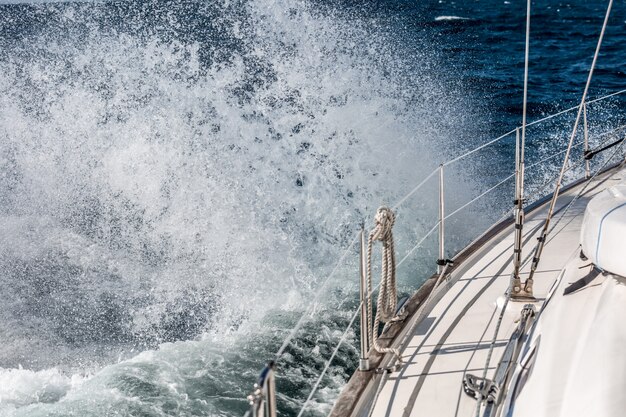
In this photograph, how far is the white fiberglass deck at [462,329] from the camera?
2.83m

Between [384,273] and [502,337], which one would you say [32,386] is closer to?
[384,273]

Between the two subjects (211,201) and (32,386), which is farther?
(211,201)

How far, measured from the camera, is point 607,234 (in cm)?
251

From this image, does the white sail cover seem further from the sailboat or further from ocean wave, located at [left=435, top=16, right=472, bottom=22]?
ocean wave, located at [left=435, top=16, right=472, bottom=22]

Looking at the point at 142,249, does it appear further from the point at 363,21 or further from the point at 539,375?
the point at 363,21

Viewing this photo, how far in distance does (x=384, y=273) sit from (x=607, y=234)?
1.15 meters

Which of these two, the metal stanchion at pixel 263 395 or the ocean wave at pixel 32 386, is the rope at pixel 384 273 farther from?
the ocean wave at pixel 32 386

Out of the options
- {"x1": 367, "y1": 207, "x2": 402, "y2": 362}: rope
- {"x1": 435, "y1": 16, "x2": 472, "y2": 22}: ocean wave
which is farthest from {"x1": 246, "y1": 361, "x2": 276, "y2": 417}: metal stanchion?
{"x1": 435, "y1": 16, "x2": 472, "y2": 22}: ocean wave

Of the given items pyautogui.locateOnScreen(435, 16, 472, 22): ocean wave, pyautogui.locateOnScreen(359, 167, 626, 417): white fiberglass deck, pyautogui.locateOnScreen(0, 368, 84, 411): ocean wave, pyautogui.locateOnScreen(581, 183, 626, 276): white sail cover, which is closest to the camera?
pyautogui.locateOnScreen(581, 183, 626, 276): white sail cover

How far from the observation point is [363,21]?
2575 cm

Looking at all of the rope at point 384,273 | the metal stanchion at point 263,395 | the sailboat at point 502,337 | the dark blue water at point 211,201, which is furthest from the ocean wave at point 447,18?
the metal stanchion at point 263,395

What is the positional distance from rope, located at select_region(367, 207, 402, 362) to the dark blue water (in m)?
0.50

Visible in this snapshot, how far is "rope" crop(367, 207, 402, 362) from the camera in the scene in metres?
3.22

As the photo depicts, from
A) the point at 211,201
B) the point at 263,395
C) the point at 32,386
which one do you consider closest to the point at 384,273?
the point at 263,395
